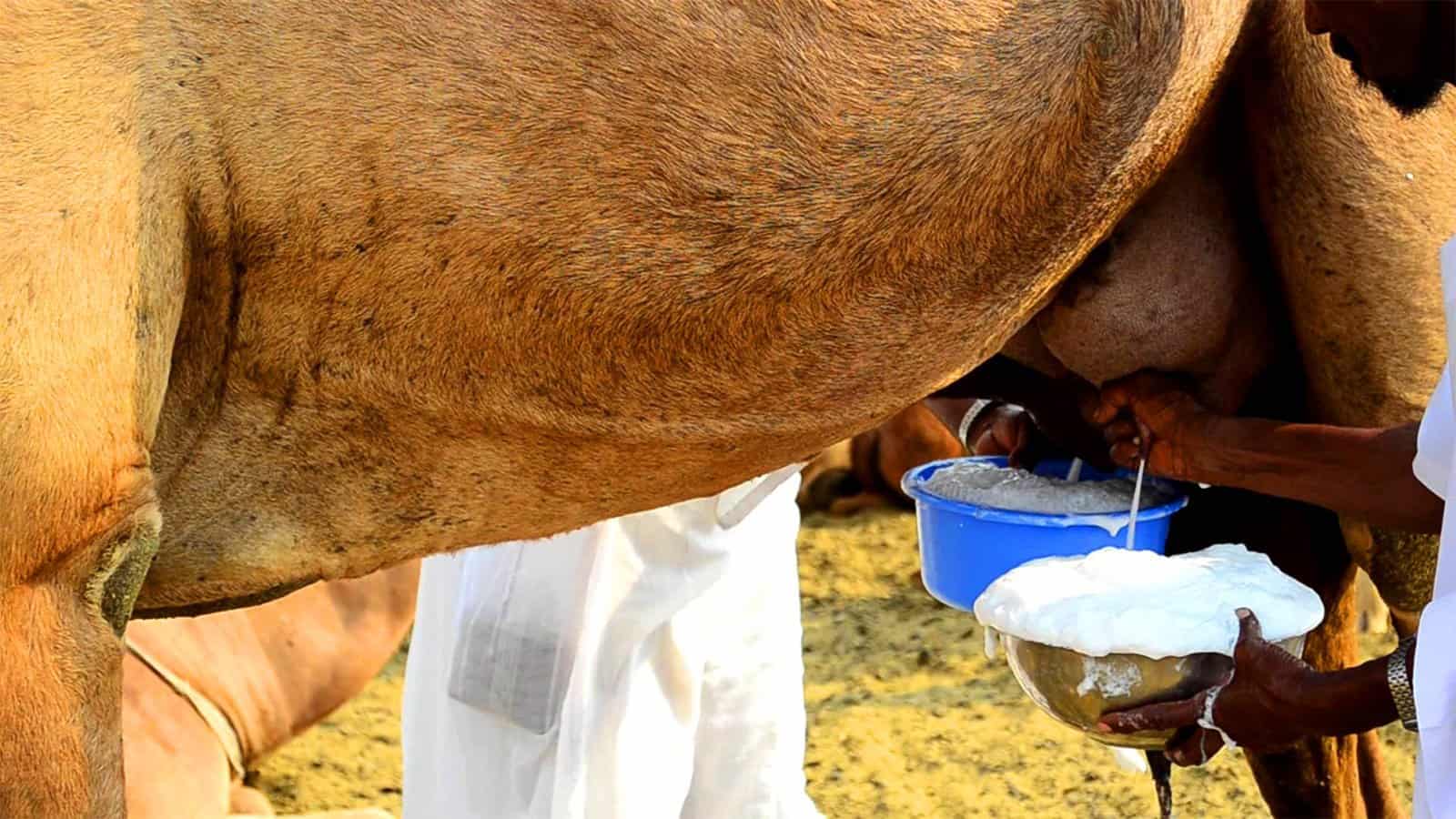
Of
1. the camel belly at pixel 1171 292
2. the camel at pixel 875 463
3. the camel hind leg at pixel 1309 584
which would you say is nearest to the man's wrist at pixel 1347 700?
the camel belly at pixel 1171 292

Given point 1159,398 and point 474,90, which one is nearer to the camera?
point 474,90

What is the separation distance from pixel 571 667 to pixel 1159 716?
890 millimetres

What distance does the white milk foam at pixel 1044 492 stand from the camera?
212cm

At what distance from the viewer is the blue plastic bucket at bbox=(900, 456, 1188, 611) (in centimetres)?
209

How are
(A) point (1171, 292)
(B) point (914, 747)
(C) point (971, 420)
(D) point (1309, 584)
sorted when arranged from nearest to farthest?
(A) point (1171, 292) → (D) point (1309, 584) → (C) point (971, 420) → (B) point (914, 747)

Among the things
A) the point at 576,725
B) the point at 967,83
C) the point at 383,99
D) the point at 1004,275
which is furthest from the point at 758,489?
the point at 383,99

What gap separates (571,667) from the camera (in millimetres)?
2201

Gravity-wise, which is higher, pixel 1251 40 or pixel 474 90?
pixel 1251 40

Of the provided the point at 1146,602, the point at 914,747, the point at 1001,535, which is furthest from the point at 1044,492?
the point at 914,747

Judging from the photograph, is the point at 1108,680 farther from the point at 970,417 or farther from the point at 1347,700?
the point at 970,417

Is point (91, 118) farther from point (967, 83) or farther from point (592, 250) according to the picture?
point (967, 83)

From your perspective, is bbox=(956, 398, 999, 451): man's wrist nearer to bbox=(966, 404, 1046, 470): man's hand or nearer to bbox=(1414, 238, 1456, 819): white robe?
bbox=(966, 404, 1046, 470): man's hand

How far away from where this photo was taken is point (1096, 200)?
1601 mm

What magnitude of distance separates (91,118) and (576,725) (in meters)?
1.14
